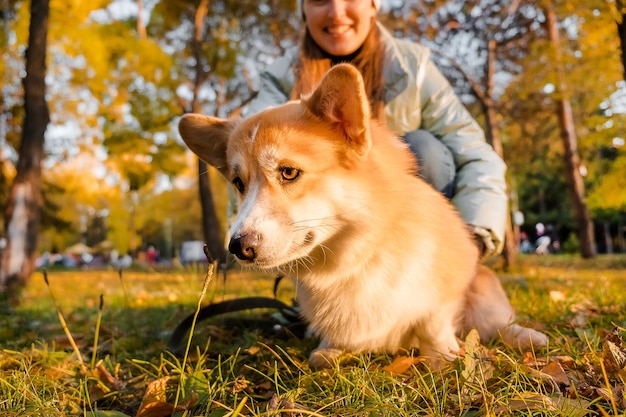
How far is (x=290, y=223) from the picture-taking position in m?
1.84

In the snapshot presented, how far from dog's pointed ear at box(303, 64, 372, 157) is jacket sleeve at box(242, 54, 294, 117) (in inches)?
50.5

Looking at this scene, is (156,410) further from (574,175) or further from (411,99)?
(574,175)

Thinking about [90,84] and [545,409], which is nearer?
[545,409]

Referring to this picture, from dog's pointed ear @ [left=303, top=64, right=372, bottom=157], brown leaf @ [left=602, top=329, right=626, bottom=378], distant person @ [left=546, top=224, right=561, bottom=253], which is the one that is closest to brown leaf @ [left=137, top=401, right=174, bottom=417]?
dog's pointed ear @ [left=303, top=64, right=372, bottom=157]

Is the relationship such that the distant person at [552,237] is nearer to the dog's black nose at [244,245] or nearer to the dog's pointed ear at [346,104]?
the dog's pointed ear at [346,104]

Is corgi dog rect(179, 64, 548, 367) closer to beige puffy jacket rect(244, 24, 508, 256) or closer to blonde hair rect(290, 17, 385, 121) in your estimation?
beige puffy jacket rect(244, 24, 508, 256)

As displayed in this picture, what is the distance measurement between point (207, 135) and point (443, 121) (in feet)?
5.06

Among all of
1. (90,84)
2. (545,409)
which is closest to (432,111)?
(545,409)

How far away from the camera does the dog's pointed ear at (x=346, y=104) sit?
182 cm

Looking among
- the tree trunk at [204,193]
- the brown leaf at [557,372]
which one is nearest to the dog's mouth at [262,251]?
the brown leaf at [557,372]

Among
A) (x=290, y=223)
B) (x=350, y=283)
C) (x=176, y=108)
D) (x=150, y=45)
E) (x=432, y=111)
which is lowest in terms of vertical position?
(x=350, y=283)

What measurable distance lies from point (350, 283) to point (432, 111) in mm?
1595

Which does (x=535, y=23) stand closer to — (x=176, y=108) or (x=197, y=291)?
(x=176, y=108)

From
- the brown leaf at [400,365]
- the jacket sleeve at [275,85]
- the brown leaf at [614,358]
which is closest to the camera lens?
the brown leaf at [614,358]
